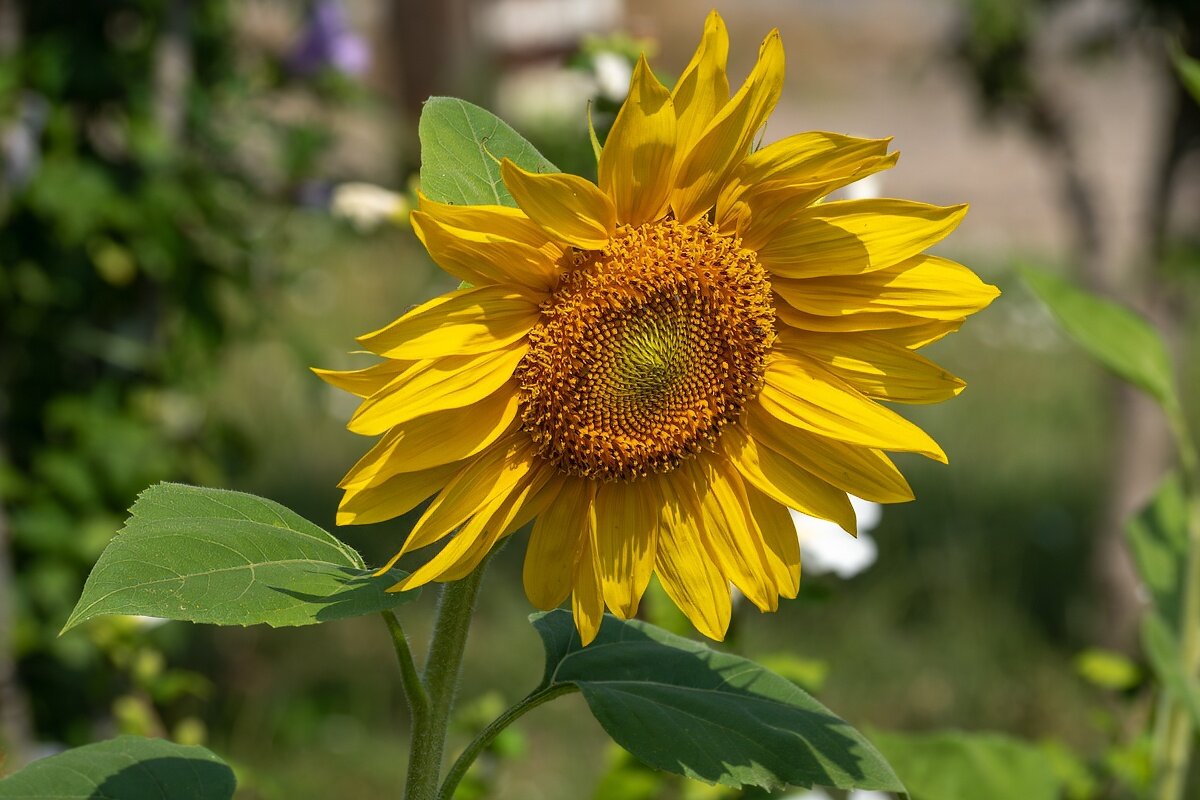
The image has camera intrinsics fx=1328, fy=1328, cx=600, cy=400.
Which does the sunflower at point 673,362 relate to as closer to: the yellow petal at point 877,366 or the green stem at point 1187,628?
the yellow petal at point 877,366

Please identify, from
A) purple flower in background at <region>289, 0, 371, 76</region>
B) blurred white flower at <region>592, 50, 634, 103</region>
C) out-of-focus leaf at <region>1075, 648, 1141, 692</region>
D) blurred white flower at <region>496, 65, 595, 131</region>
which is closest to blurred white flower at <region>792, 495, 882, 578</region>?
out-of-focus leaf at <region>1075, 648, 1141, 692</region>

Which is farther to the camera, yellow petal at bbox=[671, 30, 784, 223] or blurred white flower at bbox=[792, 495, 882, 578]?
blurred white flower at bbox=[792, 495, 882, 578]

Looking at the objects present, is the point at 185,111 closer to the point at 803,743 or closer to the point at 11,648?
the point at 11,648

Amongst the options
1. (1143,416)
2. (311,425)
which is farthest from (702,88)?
(311,425)

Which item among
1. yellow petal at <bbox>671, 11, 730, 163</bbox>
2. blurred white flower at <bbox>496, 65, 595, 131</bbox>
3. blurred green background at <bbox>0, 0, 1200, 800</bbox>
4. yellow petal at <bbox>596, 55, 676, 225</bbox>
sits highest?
blurred white flower at <bbox>496, 65, 595, 131</bbox>

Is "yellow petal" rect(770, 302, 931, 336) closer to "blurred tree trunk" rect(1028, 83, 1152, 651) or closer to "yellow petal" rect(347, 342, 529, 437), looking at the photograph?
"yellow petal" rect(347, 342, 529, 437)

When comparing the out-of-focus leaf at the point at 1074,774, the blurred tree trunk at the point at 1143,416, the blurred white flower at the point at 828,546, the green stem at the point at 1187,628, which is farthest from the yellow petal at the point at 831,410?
the blurred tree trunk at the point at 1143,416

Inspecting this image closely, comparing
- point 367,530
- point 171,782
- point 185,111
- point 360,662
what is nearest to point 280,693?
point 360,662
